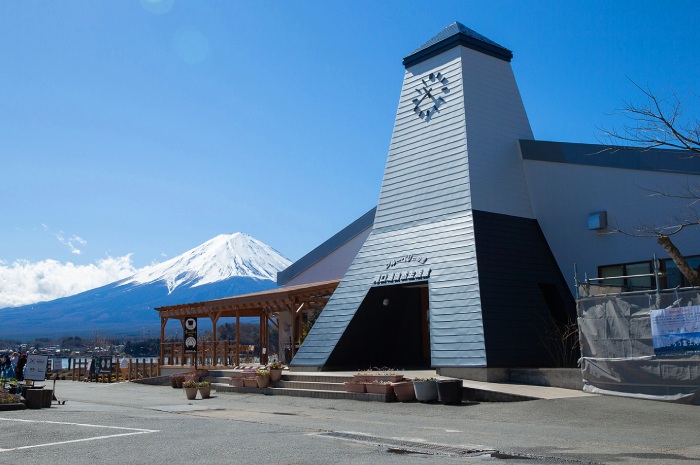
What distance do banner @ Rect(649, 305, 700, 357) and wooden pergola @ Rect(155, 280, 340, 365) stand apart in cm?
1172

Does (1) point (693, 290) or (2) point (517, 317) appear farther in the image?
(2) point (517, 317)

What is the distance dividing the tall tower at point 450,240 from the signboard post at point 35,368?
6827 millimetres

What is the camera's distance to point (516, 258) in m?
19.4

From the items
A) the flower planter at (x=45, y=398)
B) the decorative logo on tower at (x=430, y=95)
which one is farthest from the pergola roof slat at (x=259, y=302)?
the flower planter at (x=45, y=398)

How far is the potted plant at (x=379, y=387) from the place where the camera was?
51.6 feet

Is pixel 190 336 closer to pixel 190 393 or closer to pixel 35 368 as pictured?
pixel 190 393

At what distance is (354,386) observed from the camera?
16562 millimetres

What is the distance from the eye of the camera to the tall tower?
58.7ft

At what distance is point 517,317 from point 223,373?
10.1m

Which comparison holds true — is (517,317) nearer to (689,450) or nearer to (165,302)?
(689,450)

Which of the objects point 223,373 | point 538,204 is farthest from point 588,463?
point 223,373

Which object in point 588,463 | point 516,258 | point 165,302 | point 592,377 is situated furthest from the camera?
point 165,302

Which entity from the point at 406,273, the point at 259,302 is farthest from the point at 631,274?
the point at 259,302

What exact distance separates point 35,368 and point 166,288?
162 meters
